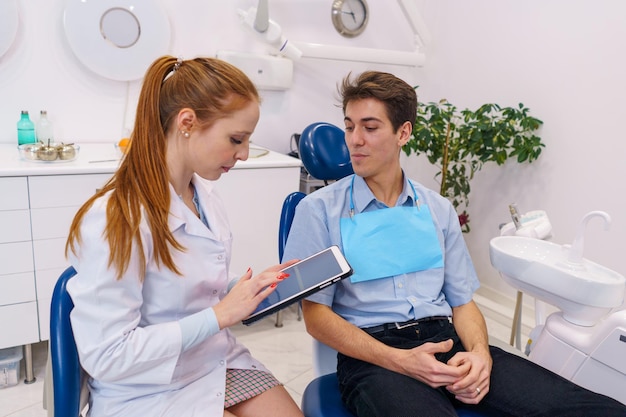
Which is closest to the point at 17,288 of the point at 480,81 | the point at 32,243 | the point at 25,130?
the point at 32,243

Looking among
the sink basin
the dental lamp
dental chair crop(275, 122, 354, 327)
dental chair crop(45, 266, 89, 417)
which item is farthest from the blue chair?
the dental lamp

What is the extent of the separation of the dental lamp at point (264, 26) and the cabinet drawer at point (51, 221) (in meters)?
1.19

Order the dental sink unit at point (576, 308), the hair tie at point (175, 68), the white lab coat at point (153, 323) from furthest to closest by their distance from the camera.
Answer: the dental sink unit at point (576, 308), the hair tie at point (175, 68), the white lab coat at point (153, 323)

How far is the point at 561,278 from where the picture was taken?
1302 mm

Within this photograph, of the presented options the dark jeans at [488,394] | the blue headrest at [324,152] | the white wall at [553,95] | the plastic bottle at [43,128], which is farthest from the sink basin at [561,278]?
the plastic bottle at [43,128]

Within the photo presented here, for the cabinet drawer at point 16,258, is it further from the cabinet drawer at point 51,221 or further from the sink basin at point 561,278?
the sink basin at point 561,278

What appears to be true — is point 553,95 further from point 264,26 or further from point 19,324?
point 19,324

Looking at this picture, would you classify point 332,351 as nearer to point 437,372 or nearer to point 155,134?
point 437,372

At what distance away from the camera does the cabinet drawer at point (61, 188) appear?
1772mm

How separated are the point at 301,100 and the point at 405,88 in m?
1.56

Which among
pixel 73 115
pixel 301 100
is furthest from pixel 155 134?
pixel 301 100

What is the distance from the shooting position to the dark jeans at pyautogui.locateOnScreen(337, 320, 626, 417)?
41.7 inches

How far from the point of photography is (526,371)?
120 centimetres

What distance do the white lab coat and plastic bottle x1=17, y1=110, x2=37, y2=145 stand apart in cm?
138
